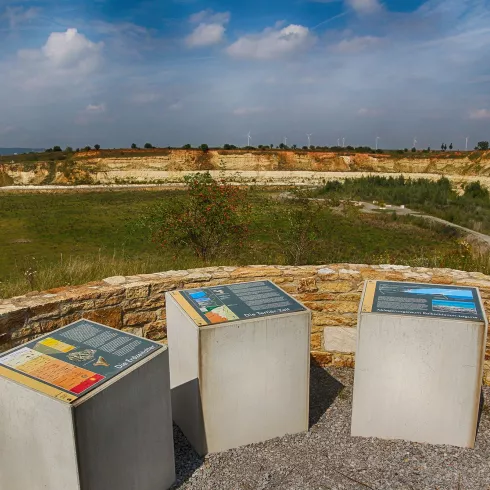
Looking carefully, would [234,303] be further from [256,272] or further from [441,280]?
[441,280]

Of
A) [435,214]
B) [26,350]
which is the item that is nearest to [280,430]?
[26,350]

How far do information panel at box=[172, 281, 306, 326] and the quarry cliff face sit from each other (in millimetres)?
45797

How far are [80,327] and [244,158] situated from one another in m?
55.9

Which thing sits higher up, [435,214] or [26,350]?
[26,350]

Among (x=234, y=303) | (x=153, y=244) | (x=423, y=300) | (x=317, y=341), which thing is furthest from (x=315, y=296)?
(x=153, y=244)

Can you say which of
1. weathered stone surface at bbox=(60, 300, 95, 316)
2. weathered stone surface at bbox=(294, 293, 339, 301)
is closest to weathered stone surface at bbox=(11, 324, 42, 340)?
weathered stone surface at bbox=(60, 300, 95, 316)

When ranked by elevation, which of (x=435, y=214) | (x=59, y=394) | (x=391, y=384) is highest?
(x=59, y=394)

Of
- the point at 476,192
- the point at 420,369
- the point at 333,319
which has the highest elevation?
the point at 420,369

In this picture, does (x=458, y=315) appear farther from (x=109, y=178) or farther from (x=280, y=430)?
(x=109, y=178)

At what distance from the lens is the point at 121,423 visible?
2.78 m

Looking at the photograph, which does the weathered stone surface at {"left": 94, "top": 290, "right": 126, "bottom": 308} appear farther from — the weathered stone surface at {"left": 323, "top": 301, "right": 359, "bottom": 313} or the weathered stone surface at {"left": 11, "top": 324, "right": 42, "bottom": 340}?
the weathered stone surface at {"left": 323, "top": 301, "right": 359, "bottom": 313}

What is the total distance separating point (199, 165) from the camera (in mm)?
57125

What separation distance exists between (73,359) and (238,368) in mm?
1223

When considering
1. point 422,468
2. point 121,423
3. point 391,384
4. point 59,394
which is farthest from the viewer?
point 391,384
